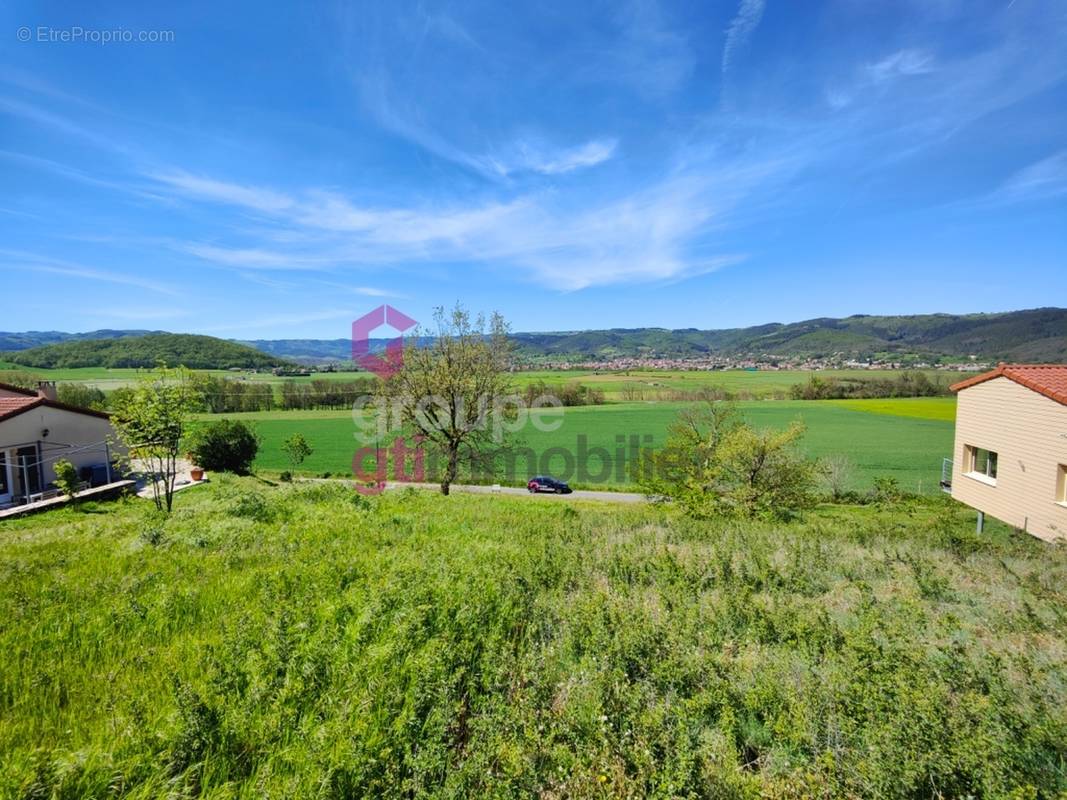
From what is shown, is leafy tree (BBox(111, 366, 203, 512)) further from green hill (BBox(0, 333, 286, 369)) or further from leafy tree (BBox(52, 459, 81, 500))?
green hill (BBox(0, 333, 286, 369))

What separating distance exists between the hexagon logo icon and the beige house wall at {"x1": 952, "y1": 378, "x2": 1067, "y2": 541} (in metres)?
23.1

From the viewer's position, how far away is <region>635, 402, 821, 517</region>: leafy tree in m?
17.7

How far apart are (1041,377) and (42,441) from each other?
38.0m

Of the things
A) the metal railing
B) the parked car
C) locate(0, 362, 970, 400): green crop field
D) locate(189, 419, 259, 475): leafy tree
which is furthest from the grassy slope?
locate(0, 362, 970, 400): green crop field

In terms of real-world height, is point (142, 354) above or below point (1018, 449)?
above

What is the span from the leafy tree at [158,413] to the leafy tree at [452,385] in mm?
7781

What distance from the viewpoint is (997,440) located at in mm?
15156

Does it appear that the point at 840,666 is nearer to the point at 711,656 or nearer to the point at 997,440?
the point at 711,656

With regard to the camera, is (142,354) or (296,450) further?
(142,354)

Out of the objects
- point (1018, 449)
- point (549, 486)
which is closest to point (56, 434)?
point (549, 486)

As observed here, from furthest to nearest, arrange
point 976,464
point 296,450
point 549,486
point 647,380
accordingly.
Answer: point 647,380, point 296,450, point 549,486, point 976,464

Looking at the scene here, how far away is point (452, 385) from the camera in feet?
69.0

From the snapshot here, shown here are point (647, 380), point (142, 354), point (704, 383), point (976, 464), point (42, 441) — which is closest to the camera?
point (976, 464)

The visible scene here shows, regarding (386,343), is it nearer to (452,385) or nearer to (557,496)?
(452,385)
